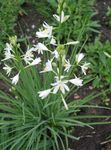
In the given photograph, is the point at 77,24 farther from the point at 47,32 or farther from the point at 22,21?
the point at 47,32

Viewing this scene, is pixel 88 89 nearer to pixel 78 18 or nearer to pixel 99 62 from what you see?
pixel 99 62

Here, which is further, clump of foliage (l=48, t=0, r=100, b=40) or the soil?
clump of foliage (l=48, t=0, r=100, b=40)

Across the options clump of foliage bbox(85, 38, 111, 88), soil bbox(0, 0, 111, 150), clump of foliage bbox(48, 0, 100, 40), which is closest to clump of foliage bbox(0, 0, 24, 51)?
soil bbox(0, 0, 111, 150)

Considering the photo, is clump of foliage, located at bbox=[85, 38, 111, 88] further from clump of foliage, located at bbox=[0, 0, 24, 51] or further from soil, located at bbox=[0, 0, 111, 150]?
clump of foliage, located at bbox=[0, 0, 24, 51]

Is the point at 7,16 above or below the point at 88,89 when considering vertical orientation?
above

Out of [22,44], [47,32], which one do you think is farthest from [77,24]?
[47,32]

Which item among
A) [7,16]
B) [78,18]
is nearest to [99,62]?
[78,18]

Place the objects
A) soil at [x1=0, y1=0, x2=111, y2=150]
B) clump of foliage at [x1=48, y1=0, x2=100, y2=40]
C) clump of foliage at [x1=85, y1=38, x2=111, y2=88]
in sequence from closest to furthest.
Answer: soil at [x1=0, y1=0, x2=111, y2=150]
clump of foliage at [x1=85, y1=38, x2=111, y2=88]
clump of foliage at [x1=48, y1=0, x2=100, y2=40]

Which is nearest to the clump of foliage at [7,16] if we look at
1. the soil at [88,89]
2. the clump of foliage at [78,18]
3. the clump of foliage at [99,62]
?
the soil at [88,89]
